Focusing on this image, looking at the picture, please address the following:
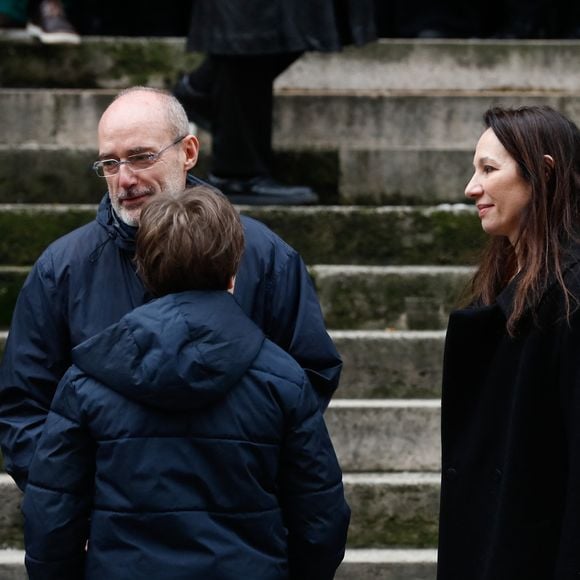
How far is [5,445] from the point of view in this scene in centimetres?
307

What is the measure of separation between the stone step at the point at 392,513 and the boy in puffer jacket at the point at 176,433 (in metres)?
1.68

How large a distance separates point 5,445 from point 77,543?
37cm

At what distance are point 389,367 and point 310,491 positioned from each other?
210cm

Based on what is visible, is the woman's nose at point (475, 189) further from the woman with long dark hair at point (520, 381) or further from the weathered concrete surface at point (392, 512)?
the weathered concrete surface at point (392, 512)

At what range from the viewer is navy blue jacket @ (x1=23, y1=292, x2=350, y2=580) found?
106 inches

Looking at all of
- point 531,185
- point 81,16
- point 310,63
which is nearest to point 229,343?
point 531,185

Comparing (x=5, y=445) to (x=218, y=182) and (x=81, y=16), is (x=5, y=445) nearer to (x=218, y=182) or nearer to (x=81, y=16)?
Answer: (x=218, y=182)

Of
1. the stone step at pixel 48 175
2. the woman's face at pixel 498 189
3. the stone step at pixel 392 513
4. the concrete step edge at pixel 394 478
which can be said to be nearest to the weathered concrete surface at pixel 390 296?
the concrete step edge at pixel 394 478

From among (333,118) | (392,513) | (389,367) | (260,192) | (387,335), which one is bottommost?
(392,513)

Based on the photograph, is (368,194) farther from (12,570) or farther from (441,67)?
(12,570)

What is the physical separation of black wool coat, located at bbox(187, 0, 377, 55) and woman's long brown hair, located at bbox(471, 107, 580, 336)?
250cm

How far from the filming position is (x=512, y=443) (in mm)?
2846

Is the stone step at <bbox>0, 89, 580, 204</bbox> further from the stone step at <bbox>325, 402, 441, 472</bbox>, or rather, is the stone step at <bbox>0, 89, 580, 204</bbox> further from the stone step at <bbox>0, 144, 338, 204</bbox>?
the stone step at <bbox>325, 402, 441, 472</bbox>

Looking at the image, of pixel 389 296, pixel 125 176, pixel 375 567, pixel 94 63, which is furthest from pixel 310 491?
pixel 94 63
